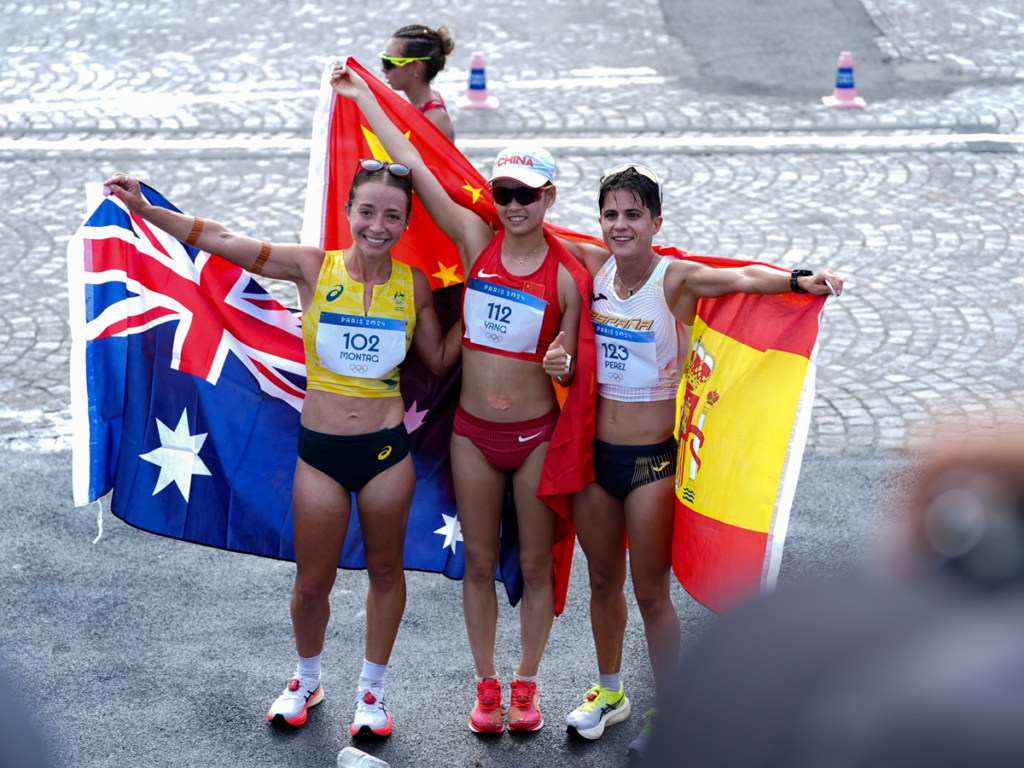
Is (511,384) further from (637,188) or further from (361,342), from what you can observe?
(637,188)

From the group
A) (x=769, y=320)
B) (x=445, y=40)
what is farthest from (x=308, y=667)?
(x=445, y=40)

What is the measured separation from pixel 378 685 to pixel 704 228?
6.44 m

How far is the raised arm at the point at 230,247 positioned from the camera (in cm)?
460

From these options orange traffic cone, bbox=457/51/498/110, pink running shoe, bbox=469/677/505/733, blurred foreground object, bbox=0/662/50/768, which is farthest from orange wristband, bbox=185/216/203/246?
orange traffic cone, bbox=457/51/498/110

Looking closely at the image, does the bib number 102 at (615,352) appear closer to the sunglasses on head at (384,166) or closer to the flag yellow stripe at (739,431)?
the flag yellow stripe at (739,431)

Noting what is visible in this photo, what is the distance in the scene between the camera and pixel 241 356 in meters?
4.99

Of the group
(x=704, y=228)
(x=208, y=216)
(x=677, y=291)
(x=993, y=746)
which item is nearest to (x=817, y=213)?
(x=704, y=228)

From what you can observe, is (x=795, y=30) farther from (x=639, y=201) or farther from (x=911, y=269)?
(x=639, y=201)

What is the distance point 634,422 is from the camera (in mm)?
4441

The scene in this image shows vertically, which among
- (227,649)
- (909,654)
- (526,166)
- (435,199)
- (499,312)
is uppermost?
(909,654)

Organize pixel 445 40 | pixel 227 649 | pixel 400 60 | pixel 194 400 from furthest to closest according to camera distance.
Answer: pixel 445 40 < pixel 400 60 < pixel 227 649 < pixel 194 400

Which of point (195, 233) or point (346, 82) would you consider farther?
point (346, 82)

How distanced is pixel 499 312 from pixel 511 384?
0.30 meters

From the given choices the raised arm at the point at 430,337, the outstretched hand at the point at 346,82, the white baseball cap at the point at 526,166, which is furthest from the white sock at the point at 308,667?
the outstretched hand at the point at 346,82
